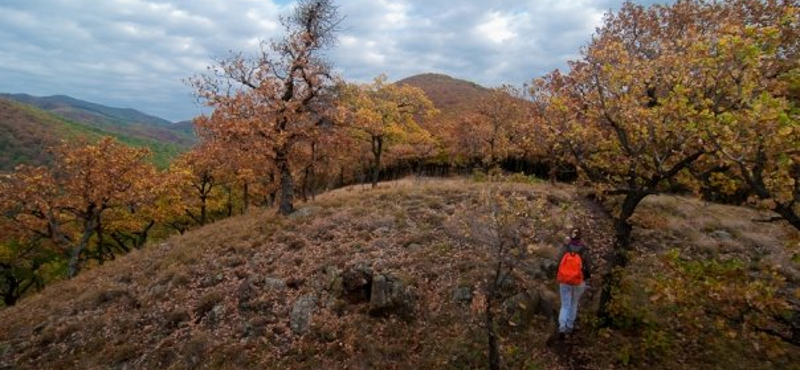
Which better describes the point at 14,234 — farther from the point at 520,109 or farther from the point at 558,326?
the point at 520,109

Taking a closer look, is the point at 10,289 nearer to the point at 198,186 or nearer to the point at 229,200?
the point at 198,186


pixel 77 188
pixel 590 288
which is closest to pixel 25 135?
pixel 77 188

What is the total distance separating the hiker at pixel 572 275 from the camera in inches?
455

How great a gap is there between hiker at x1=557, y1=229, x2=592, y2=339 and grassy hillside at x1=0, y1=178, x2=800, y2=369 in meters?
0.69

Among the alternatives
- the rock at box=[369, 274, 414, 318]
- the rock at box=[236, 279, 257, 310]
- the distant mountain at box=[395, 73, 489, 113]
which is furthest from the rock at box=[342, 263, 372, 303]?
the distant mountain at box=[395, 73, 489, 113]

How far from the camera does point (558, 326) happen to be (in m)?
12.9

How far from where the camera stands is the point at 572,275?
37.9 feet

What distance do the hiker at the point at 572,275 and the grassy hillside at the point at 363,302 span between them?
0.69 m

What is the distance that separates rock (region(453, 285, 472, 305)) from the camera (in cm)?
1455

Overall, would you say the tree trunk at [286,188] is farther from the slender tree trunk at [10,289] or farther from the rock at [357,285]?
the slender tree trunk at [10,289]

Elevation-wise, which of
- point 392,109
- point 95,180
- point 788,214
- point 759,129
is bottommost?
point 95,180

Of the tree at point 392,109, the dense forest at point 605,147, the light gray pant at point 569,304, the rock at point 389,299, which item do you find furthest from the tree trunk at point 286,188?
the tree at point 392,109

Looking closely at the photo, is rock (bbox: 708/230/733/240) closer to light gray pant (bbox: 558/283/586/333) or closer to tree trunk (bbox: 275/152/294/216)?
light gray pant (bbox: 558/283/586/333)

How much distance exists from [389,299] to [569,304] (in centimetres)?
547
